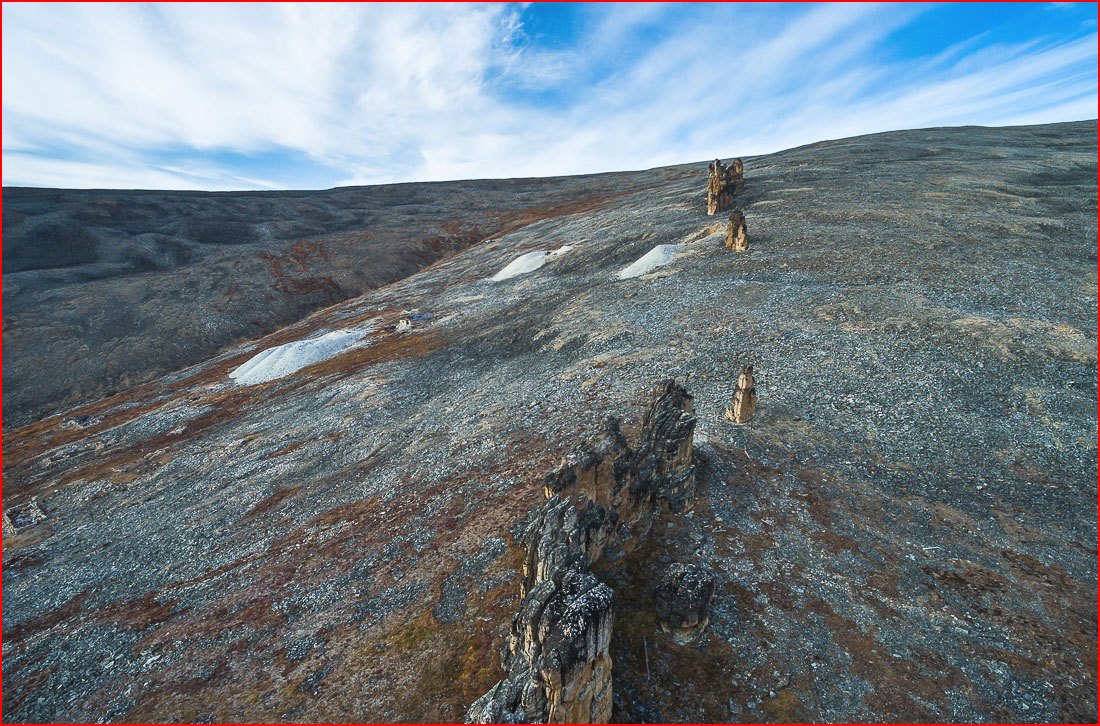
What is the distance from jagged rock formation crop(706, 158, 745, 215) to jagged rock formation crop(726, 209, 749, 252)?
37.4 feet

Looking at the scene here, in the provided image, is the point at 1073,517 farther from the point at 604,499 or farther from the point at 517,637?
the point at 517,637

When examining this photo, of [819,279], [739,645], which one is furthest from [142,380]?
[819,279]

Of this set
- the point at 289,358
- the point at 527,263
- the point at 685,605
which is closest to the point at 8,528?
the point at 289,358

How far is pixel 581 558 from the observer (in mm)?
10680

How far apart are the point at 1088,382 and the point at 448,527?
84.8 feet

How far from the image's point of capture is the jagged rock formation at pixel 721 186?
44294mm

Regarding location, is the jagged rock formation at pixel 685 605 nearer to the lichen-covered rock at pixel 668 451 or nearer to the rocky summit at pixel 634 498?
the rocky summit at pixel 634 498

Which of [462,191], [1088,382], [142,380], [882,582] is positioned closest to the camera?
[882,582]

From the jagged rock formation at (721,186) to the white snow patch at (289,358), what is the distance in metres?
36.8

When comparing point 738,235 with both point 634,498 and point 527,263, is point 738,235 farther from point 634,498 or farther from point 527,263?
point 634,498

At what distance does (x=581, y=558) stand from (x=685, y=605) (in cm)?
256

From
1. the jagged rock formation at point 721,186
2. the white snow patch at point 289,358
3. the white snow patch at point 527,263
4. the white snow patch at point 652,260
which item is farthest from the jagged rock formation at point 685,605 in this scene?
the white snow patch at point 527,263

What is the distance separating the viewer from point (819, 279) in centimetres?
2862

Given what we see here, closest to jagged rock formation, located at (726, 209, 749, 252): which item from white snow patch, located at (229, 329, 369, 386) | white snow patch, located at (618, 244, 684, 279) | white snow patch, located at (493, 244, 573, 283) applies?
white snow patch, located at (618, 244, 684, 279)
